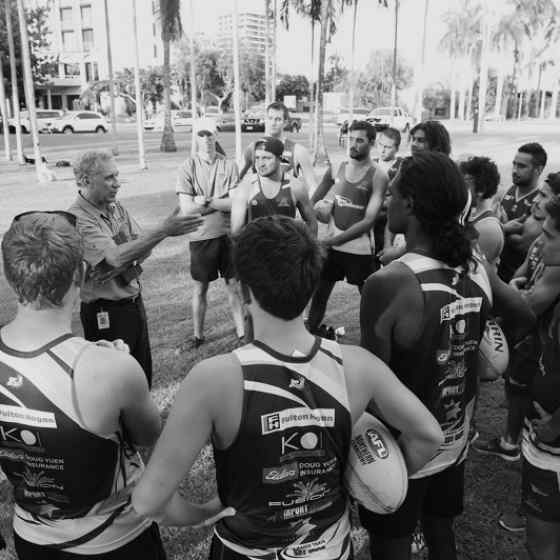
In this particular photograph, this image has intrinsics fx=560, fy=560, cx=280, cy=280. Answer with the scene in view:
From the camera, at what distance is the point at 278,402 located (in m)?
1.62

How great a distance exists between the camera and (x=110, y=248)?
3.52 meters

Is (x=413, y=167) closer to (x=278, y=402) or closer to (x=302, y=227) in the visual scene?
(x=302, y=227)

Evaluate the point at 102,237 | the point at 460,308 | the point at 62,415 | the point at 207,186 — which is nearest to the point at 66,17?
the point at 207,186

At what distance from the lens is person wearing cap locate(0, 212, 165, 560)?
1.74 metres

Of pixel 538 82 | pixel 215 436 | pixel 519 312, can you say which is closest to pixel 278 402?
pixel 215 436

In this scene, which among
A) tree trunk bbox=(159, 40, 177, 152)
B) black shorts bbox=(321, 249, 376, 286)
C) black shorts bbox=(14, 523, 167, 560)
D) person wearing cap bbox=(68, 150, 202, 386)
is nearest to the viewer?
black shorts bbox=(14, 523, 167, 560)

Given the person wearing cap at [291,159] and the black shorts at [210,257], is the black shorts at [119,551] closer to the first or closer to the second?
the black shorts at [210,257]

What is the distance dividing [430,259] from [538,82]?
89.6m

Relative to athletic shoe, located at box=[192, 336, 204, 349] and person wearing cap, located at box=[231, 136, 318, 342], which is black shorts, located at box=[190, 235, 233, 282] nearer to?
person wearing cap, located at box=[231, 136, 318, 342]

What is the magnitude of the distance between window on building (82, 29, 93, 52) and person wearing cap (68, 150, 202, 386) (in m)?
89.0

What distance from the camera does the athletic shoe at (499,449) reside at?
3986 millimetres

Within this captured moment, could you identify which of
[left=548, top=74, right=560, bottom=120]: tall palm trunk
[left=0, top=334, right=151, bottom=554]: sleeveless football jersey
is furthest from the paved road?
[left=548, top=74, right=560, bottom=120]: tall palm trunk

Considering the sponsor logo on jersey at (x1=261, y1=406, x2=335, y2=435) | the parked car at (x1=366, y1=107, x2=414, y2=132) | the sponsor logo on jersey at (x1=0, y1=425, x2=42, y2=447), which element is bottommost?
the sponsor logo on jersey at (x1=0, y1=425, x2=42, y2=447)

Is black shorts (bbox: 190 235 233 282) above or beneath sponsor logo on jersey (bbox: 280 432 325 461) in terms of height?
beneath
